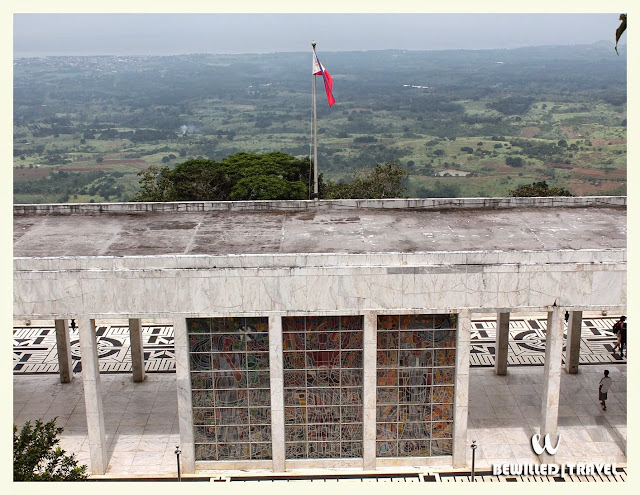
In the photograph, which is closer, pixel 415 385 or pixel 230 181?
pixel 415 385

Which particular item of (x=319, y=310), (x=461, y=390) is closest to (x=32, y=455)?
(x=319, y=310)

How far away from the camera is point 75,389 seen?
108 ft

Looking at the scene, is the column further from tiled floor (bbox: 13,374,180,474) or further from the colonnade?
tiled floor (bbox: 13,374,180,474)

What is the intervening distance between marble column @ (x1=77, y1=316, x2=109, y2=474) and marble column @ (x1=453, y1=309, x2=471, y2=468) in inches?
476

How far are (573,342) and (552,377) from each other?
7.57m

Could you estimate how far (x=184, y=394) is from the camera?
2573 centimetres

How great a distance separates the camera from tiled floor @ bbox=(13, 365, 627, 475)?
1086 inches

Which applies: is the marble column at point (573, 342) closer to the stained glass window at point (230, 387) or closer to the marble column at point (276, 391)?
the marble column at point (276, 391)

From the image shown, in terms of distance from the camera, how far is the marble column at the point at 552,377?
25.6 m

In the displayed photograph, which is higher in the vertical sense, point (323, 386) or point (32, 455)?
point (32, 455)

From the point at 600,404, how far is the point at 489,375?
474cm


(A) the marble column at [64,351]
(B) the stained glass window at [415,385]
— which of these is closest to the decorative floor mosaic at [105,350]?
(A) the marble column at [64,351]

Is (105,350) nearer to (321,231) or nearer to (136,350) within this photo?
(136,350)

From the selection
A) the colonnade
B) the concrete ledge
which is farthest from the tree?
the concrete ledge
